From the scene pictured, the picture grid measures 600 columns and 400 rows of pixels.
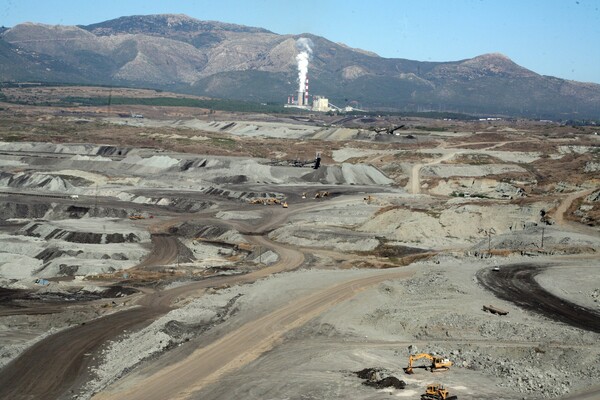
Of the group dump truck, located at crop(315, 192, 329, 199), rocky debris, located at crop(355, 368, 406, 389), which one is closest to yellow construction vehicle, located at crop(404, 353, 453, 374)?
rocky debris, located at crop(355, 368, 406, 389)

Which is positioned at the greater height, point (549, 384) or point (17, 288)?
point (549, 384)

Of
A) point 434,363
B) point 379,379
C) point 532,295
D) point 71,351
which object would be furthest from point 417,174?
point 379,379

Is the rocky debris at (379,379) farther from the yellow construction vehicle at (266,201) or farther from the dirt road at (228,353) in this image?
the yellow construction vehicle at (266,201)

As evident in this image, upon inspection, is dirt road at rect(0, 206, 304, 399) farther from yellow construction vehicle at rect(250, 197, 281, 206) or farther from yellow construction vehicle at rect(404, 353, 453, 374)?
yellow construction vehicle at rect(250, 197, 281, 206)

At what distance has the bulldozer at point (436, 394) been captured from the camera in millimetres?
32875

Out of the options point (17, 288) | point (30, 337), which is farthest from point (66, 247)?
point (30, 337)

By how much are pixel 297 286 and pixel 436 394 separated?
23533mm

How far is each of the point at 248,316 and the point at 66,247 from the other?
30252 millimetres

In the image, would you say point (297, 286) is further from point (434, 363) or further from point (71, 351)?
point (434, 363)

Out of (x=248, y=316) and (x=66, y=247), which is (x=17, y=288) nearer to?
(x=66, y=247)

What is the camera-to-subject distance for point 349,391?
3497 cm

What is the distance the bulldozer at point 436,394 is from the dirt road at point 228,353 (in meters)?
10.2

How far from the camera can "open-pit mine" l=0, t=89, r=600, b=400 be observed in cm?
3759

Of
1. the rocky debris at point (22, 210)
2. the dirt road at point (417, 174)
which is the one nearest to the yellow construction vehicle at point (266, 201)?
the dirt road at point (417, 174)
